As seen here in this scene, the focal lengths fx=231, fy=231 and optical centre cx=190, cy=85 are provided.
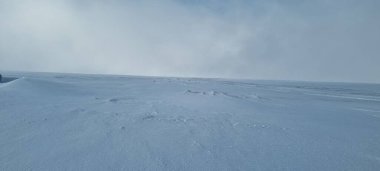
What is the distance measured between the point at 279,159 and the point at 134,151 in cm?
226

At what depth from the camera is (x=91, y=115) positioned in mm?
5945

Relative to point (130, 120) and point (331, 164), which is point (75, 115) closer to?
point (130, 120)

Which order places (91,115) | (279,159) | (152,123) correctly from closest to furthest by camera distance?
(279,159), (152,123), (91,115)

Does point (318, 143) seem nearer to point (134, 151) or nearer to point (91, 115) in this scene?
point (134, 151)

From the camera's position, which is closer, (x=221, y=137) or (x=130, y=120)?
(x=221, y=137)

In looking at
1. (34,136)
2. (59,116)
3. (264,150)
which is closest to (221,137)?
(264,150)

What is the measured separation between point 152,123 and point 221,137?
1813mm

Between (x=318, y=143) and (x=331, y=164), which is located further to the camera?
(x=318, y=143)

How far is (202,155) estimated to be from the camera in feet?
11.8

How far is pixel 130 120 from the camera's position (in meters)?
5.71

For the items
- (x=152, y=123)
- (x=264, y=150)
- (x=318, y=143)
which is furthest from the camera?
(x=152, y=123)

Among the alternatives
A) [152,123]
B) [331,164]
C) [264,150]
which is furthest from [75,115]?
[331,164]

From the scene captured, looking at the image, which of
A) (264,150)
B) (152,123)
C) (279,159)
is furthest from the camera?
(152,123)

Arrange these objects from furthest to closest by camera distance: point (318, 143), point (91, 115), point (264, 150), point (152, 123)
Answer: point (91, 115) → point (152, 123) → point (318, 143) → point (264, 150)
